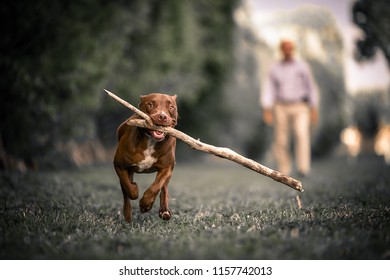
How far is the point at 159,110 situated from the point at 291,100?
6.43 metres

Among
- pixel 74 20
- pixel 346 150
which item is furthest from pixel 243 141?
pixel 74 20

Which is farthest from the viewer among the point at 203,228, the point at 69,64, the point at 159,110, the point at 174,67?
the point at 174,67

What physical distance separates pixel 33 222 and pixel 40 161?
25.8ft

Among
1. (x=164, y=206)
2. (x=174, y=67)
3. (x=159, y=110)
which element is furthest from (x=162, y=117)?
(x=174, y=67)

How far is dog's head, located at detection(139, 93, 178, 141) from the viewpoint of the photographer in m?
4.27

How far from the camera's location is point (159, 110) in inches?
173

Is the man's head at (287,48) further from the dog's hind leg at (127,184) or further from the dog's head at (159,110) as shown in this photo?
the dog's hind leg at (127,184)

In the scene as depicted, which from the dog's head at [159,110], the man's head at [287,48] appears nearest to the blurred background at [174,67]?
the man's head at [287,48]

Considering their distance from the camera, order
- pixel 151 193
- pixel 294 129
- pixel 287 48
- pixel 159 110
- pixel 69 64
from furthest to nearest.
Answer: pixel 69 64, pixel 294 129, pixel 287 48, pixel 159 110, pixel 151 193

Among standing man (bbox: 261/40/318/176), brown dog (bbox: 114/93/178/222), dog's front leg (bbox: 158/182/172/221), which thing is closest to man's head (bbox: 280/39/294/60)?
standing man (bbox: 261/40/318/176)

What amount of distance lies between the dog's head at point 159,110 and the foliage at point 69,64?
5.93 meters

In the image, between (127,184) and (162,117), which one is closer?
(162,117)

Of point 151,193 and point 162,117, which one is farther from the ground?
point 162,117

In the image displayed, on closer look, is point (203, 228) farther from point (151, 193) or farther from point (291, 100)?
point (291, 100)
